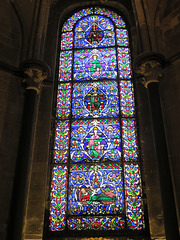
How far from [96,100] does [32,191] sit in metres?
2.63

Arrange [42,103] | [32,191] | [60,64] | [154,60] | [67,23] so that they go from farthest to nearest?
[67,23] < [60,64] < [42,103] < [154,60] < [32,191]

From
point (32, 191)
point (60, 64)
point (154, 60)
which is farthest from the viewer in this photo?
point (60, 64)

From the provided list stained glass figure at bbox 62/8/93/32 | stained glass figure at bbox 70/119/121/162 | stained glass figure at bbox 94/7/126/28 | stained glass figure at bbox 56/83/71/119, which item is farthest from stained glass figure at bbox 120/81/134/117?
stained glass figure at bbox 62/8/93/32

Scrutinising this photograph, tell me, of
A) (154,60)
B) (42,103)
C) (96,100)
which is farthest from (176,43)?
(42,103)

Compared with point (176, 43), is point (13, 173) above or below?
below

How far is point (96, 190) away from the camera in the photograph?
6.58 meters

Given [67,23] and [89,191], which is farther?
[67,23]

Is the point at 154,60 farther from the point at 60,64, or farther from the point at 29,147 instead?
the point at 29,147

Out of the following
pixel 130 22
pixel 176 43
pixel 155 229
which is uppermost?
pixel 130 22

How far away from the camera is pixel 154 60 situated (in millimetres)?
7145

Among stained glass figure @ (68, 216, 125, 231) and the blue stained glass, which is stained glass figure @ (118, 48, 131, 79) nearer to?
the blue stained glass

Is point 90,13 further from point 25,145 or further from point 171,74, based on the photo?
point 25,145

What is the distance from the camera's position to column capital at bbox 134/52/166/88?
7094 mm

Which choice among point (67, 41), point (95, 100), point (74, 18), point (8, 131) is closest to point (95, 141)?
point (95, 100)
